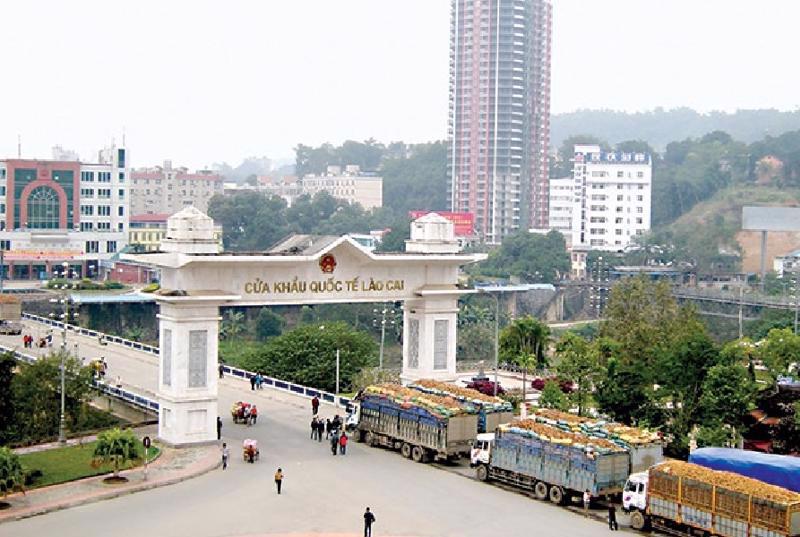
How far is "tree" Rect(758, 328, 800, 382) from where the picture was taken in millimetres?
40906

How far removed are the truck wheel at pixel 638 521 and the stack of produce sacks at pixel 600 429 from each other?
7.17 ft

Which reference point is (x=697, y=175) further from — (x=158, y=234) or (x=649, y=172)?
(x=158, y=234)

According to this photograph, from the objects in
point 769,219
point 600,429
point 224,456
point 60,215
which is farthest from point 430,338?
point 60,215

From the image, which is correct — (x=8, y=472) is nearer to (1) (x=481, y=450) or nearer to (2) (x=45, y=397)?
(1) (x=481, y=450)

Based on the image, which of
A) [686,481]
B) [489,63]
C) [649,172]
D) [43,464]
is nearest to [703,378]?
[686,481]

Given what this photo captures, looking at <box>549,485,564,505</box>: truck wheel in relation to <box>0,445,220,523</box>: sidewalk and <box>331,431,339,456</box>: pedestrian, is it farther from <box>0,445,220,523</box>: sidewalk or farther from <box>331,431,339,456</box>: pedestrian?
<box>0,445,220,523</box>: sidewalk

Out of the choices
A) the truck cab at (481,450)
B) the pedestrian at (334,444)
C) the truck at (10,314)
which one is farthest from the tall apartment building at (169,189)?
the truck cab at (481,450)

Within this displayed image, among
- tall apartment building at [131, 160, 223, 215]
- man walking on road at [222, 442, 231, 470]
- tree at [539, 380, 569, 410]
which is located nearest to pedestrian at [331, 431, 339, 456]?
man walking on road at [222, 442, 231, 470]

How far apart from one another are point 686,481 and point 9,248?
260ft

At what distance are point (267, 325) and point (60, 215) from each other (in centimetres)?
2387

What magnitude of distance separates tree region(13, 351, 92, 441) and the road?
8.00m

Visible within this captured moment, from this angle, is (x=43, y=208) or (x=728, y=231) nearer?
(x=43, y=208)

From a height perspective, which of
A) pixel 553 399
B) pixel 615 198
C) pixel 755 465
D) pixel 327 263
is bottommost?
pixel 553 399

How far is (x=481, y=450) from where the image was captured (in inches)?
1184
